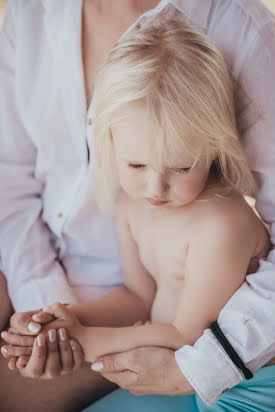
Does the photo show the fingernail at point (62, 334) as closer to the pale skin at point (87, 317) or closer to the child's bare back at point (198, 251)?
the pale skin at point (87, 317)

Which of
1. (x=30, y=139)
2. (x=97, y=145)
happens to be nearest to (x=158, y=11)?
(x=97, y=145)

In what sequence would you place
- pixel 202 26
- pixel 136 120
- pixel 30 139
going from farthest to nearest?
pixel 30 139 → pixel 202 26 → pixel 136 120

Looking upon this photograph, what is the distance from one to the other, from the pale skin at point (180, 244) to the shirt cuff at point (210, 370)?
0.25 ft

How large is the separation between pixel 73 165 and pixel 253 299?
1.85 feet

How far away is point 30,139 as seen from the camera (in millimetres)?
1328

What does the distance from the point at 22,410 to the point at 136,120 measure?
708 mm

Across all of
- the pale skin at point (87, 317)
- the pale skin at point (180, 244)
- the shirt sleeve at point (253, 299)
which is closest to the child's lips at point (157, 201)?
the pale skin at point (180, 244)

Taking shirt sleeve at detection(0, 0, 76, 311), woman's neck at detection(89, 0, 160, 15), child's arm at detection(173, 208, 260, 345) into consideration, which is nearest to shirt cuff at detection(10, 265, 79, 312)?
shirt sleeve at detection(0, 0, 76, 311)

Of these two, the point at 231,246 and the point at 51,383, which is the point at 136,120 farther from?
the point at 51,383

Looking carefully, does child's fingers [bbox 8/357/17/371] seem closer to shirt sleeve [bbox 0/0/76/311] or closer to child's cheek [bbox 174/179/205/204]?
shirt sleeve [bbox 0/0/76/311]

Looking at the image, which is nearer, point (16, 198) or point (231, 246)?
point (231, 246)

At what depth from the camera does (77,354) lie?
3.47 ft

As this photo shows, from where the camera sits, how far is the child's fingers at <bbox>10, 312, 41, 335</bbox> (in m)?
1.05

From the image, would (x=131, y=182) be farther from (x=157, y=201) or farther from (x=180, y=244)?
(x=180, y=244)
